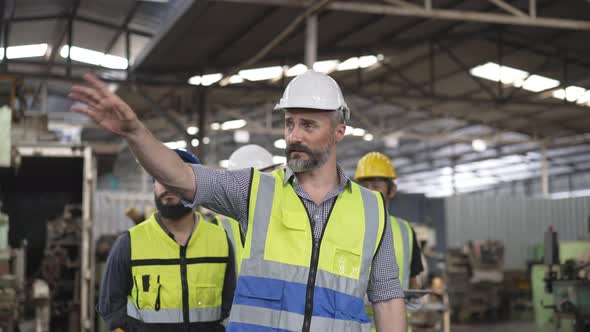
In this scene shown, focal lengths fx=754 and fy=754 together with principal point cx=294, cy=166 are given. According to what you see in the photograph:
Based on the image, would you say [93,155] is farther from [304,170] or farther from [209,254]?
[304,170]

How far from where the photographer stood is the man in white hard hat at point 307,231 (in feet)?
9.34

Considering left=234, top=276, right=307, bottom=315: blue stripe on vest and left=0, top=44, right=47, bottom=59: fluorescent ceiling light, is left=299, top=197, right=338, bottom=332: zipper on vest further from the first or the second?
left=0, top=44, right=47, bottom=59: fluorescent ceiling light

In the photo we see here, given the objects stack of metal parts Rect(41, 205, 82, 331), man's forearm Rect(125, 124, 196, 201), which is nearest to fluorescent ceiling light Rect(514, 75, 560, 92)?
stack of metal parts Rect(41, 205, 82, 331)

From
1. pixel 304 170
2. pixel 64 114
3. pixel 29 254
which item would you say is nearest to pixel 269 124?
pixel 64 114

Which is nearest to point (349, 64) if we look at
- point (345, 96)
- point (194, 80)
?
point (345, 96)

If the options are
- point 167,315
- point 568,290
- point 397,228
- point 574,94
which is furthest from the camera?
point 574,94

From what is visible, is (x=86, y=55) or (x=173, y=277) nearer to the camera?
(x=173, y=277)

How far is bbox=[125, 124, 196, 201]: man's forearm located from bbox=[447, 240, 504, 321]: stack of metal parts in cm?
1644

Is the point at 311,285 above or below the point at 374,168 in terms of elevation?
below

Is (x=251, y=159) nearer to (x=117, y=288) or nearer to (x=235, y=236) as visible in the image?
(x=235, y=236)

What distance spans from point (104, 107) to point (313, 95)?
0.97 meters

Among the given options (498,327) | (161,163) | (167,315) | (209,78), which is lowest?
(498,327)

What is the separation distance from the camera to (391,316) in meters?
3.15

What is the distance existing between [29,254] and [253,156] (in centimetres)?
517
